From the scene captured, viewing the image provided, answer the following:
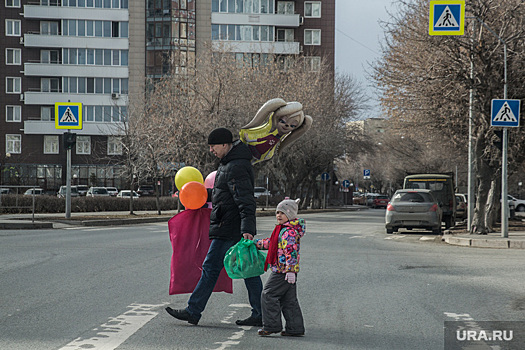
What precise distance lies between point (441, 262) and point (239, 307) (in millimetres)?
6956

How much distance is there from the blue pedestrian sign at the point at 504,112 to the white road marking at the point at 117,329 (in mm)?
13661

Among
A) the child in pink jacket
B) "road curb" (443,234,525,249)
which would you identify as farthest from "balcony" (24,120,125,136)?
the child in pink jacket

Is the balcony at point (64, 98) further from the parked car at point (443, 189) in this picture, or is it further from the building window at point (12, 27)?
the parked car at point (443, 189)

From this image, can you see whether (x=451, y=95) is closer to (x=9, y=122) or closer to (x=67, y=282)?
(x=67, y=282)

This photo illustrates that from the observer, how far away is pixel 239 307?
7984 mm

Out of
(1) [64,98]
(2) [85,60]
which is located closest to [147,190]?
(1) [64,98]

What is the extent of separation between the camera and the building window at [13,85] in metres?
66.4

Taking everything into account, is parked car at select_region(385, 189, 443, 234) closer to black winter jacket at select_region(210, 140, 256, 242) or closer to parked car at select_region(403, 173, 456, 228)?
parked car at select_region(403, 173, 456, 228)

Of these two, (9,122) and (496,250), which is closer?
(496,250)

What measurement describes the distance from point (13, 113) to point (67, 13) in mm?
11331

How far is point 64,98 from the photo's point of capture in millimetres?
65812

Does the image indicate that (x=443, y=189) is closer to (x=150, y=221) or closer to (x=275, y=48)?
(x=150, y=221)

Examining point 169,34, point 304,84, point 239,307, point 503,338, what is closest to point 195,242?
point 239,307

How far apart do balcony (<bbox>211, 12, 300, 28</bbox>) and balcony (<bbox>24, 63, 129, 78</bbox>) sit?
11.7m
